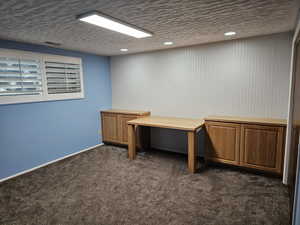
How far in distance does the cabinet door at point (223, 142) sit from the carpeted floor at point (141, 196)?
23 cm

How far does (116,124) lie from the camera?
452cm

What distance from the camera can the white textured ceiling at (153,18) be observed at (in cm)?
174

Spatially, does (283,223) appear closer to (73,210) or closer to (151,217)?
(151,217)

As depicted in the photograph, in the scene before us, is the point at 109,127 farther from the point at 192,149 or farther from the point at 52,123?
the point at 192,149

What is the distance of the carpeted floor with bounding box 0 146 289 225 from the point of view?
2125 mm

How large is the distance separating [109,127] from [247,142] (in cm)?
306

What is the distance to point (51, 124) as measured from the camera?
3717mm

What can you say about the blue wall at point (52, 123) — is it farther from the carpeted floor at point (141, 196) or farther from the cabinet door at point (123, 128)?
the cabinet door at point (123, 128)

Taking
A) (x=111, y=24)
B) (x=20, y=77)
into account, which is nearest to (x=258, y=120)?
(x=111, y=24)

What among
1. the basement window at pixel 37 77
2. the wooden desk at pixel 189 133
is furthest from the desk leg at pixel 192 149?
the basement window at pixel 37 77

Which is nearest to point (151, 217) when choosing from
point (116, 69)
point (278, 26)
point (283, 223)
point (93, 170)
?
point (283, 223)

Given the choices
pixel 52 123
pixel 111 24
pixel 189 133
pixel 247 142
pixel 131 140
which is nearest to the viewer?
pixel 111 24

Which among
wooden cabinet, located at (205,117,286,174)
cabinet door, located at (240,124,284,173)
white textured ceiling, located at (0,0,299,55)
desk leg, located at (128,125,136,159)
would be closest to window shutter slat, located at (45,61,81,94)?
white textured ceiling, located at (0,0,299,55)

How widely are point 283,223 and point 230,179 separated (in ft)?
3.20
